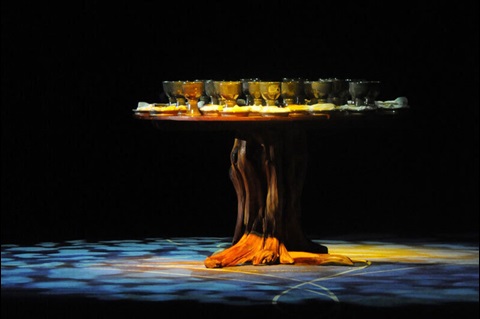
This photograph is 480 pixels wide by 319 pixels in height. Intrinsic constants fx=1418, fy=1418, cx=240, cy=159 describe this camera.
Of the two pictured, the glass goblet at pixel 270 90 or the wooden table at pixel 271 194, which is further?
the wooden table at pixel 271 194

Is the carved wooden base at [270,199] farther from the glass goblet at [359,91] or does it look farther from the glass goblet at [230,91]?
the glass goblet at [359,91]

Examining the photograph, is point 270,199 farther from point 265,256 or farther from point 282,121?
point 282,121

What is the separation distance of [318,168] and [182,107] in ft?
9.74

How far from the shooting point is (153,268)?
837cm

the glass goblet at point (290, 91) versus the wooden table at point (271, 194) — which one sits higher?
the glass goblet at point (290, 91)

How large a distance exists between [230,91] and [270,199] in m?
0.72

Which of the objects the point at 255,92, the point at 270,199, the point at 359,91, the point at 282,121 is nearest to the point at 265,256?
the point at 270,199

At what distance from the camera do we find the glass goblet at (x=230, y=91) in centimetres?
817

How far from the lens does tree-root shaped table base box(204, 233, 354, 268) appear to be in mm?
8394

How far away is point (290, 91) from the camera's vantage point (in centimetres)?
823

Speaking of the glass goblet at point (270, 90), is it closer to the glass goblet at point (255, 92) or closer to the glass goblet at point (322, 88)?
the glass goblet at point (255, 92)

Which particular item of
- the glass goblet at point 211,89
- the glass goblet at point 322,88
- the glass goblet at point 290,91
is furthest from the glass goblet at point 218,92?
the glass goblet at point 322,88

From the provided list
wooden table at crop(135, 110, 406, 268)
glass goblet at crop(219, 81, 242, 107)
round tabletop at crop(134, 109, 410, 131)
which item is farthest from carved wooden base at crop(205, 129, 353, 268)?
glass goblet at crop(219, 81, 242, 107)

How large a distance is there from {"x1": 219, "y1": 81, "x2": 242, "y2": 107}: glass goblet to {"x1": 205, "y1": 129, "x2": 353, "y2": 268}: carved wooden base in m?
0.29
